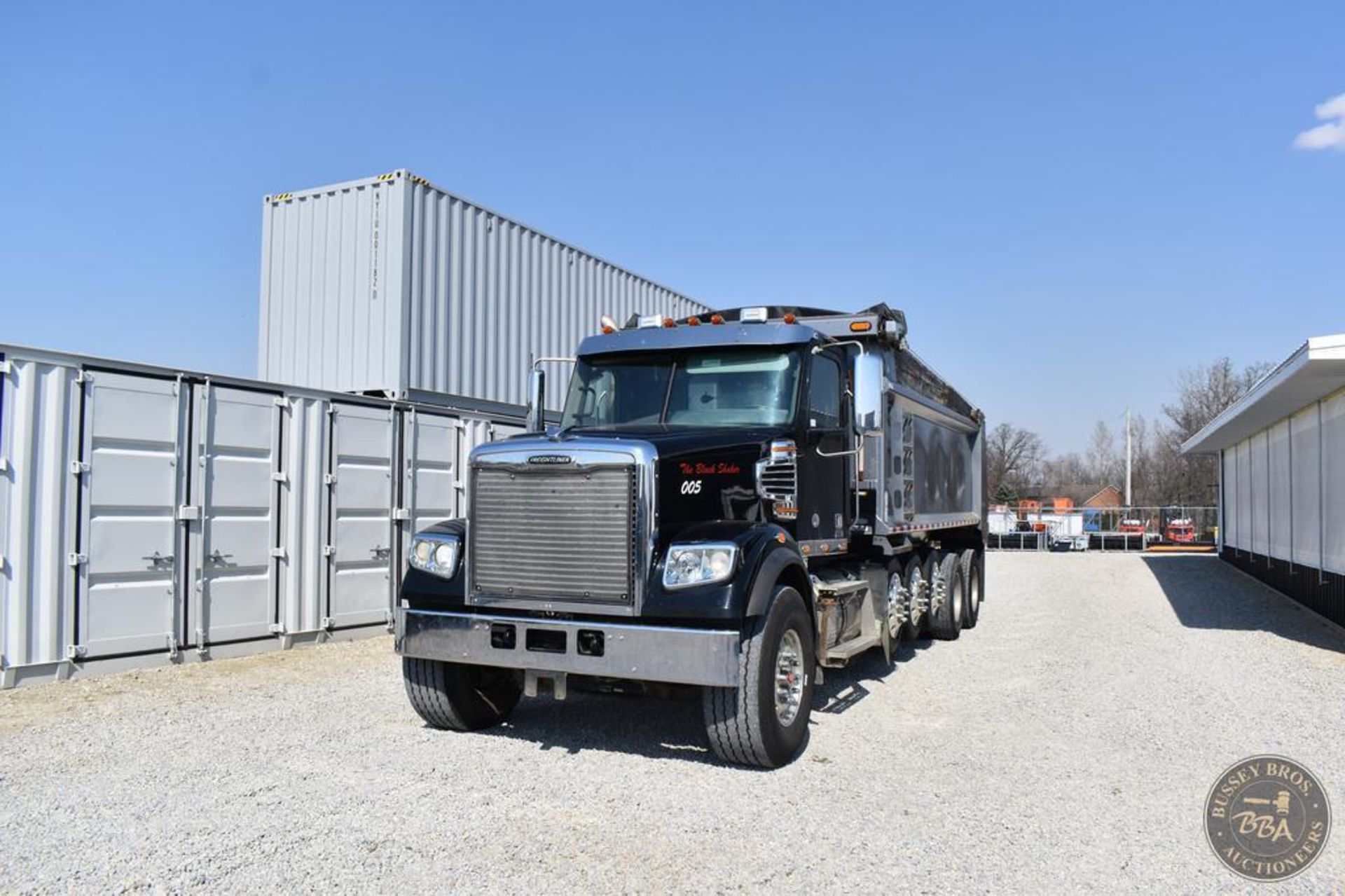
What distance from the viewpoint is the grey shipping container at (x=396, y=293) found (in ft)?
36.5

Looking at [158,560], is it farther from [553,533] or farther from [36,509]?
[553,533]

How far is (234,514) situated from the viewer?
341 inches

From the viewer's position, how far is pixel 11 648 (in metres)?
6.99

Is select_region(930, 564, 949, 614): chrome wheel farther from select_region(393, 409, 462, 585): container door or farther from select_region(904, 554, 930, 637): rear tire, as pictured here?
select_region(393, 409, 462, 585): container door

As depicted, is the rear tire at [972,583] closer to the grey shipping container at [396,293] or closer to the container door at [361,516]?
the grey shipping container at [396,293]

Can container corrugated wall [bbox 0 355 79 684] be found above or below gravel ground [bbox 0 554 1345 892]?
above

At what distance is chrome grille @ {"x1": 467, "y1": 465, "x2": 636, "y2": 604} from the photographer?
5238 mm

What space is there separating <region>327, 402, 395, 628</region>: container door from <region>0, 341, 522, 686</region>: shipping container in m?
0.02

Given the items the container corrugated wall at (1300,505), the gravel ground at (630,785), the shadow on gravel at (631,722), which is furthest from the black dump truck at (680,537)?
the container corrugated wall at (1300,505)

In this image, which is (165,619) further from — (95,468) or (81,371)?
(81,371)

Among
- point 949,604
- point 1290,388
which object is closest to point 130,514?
point 949,604

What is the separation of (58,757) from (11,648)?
2.11 metres

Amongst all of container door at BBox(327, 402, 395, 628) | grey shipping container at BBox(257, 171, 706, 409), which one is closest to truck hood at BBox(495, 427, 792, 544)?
container door at BBox(327, 402, 395, 628)

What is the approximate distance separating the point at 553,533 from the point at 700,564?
88cm
